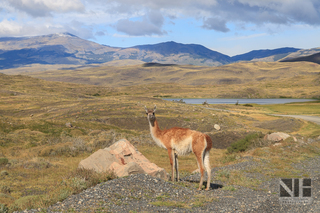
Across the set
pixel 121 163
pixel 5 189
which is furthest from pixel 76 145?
pixel 5 189

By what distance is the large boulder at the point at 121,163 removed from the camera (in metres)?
13.0

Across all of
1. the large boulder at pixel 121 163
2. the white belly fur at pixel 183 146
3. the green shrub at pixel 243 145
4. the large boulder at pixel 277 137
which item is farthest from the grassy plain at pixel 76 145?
the white belly fur at pixel 183 146

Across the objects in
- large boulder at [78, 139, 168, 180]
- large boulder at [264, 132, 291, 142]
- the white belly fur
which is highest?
the white belly fur

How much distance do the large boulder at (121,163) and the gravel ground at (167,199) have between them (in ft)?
3.84

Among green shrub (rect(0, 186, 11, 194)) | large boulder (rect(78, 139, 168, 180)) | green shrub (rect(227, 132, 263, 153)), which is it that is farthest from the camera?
green shrub (rect(227, 132, 263, 153))

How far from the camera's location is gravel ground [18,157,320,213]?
9.20m

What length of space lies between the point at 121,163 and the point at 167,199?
5114mm

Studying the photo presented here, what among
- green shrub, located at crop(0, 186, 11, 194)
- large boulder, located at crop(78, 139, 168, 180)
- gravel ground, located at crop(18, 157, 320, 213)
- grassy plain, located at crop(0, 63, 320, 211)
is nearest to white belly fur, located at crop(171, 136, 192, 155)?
gravel ground, located at crop(18, 157, 320, 213)

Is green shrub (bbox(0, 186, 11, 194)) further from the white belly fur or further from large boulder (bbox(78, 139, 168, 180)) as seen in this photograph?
the white belly fur

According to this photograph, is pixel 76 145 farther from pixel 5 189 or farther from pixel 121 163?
pixel 5 189

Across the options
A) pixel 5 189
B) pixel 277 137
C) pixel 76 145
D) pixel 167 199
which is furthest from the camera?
pixel 277 137

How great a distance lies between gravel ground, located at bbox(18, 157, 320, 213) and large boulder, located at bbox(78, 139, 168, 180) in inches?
46.1

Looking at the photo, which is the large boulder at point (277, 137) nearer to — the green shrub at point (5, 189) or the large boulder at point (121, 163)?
the large boulder at point (121, 163)

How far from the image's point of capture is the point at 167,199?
10.4 metres
